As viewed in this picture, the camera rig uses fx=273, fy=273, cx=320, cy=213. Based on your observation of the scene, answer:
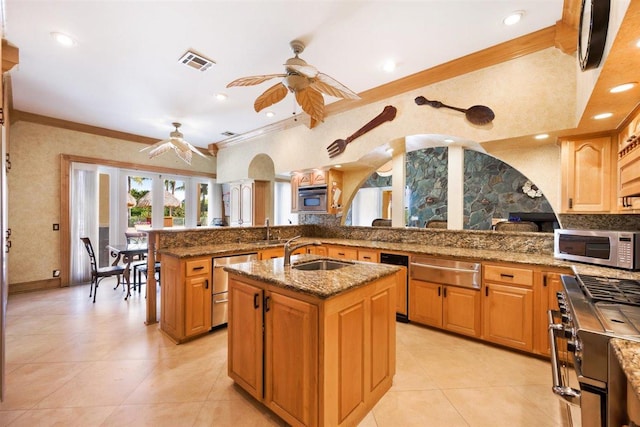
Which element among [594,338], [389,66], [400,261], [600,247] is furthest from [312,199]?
[594,338]

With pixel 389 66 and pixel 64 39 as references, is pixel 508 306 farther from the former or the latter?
pixel 64 39

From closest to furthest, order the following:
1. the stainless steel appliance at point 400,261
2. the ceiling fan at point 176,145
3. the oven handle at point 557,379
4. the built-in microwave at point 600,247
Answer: the oven handle at point 557,379, the built-in microwave at point 600,247, the stainless steel appliance at point 400,261, the ceiling fan at point 176,145

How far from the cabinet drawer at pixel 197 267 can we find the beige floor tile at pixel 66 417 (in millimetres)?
1196

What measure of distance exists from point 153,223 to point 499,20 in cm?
681

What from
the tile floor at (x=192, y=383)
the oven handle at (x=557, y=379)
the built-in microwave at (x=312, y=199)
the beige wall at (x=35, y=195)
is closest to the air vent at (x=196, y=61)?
the built-in microwave at (x=312, y=199)

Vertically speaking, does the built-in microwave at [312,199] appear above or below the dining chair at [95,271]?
above

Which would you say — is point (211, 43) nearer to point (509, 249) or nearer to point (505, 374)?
point (509, 249)

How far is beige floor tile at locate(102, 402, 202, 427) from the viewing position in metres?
1.74

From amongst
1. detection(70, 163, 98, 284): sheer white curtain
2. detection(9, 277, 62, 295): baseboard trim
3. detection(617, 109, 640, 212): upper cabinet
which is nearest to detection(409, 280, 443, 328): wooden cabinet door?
detection(617, 109, 640, 212): upper cabinet

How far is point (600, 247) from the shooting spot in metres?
2.25

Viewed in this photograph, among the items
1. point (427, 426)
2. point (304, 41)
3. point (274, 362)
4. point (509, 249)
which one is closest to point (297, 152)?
point (304, 41)

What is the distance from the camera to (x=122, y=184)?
5680 millimetres

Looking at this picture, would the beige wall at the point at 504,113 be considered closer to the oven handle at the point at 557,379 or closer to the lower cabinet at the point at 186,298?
the oven handle at the point at 557,379

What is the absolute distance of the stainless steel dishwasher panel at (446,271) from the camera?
2.79 meters
